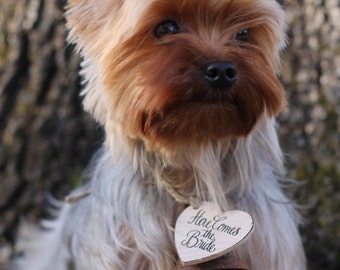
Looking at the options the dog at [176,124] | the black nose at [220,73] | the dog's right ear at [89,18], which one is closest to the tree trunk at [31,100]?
the dog at [176,124]

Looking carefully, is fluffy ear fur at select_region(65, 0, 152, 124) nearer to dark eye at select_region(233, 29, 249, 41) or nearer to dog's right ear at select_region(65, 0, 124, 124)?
dog's right ear at select_region(65, 0, 124, 124)

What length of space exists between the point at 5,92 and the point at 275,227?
158cm

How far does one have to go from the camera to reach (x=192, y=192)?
8.55 feet

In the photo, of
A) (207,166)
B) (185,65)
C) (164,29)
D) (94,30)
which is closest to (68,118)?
(94,30)

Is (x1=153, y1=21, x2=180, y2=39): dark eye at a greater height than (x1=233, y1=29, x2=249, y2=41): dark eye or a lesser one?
greater

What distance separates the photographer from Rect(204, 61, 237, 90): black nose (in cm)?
218

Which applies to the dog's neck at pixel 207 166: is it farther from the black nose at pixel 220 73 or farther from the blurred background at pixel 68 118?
the blurred background at pixel 68 118

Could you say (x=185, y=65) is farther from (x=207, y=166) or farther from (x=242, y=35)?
(x=207, y=166)

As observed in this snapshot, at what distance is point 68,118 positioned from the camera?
3.54m

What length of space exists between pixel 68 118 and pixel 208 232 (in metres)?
1.39

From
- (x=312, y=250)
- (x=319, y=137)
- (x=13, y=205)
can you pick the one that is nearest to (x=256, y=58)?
(x=319, y=137)

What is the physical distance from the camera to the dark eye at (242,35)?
246 cm

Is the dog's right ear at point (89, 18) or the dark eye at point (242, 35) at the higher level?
the dog's right ear at point (89, 18)

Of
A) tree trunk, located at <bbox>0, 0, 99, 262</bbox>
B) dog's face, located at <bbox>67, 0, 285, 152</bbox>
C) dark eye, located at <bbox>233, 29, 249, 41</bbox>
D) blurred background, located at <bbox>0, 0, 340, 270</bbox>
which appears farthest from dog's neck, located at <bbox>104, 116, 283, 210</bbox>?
tree trunk, located at <bbox>0, 0, 99, 262</bbox>
